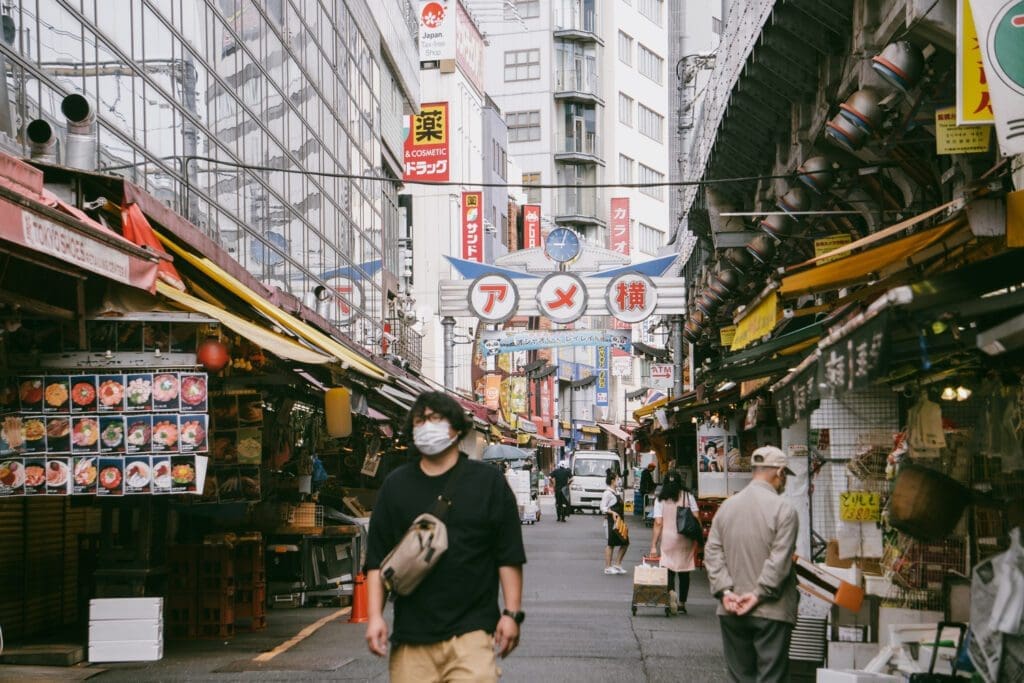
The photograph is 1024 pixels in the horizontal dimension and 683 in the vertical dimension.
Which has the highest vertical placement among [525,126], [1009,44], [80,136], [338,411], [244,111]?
[525,126]

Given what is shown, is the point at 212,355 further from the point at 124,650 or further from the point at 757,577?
the point at 757,577

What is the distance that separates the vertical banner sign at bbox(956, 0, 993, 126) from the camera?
9.35m

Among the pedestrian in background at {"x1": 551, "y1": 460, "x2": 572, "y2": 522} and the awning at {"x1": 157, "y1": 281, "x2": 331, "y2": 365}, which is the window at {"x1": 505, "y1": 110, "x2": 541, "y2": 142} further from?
the awning at {"x1": 157, "y1": 281, "x2": 331, "y2": 365}

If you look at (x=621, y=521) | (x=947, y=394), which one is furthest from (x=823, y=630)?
(x=621, y=521)

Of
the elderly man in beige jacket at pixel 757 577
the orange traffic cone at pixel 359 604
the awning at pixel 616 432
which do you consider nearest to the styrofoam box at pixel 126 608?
the orange traffic cone at pixel 359 604

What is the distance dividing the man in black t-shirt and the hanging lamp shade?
25.3 feet

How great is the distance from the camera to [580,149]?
A: 98875 millimetres

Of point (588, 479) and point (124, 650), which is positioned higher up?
point (588, 479)

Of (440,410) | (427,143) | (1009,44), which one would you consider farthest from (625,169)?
(440,410)

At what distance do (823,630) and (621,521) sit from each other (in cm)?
1204

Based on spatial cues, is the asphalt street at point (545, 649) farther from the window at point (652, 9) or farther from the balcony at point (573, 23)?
the window at point (652, 9)

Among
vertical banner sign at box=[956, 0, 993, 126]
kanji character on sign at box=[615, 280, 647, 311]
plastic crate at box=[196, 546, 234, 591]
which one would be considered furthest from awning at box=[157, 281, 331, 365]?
kanji character on sign at box=[615, 280, 647, 311]

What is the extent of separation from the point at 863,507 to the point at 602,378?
305 ft

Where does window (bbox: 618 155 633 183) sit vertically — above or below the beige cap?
above
